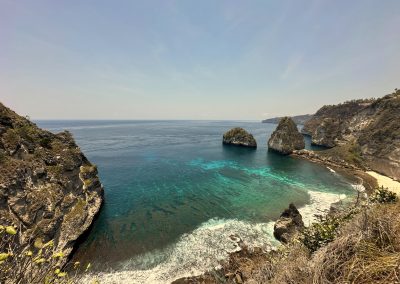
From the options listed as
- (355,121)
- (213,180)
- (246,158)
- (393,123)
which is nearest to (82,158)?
(213,180)

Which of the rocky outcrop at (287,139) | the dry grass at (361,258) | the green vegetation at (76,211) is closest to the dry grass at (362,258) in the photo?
the dry grass at (361,258)

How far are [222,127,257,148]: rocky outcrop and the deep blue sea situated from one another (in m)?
28.5

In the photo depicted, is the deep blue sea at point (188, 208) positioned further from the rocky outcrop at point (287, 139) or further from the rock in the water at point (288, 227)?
the rocky outcrop at point (287, 139)

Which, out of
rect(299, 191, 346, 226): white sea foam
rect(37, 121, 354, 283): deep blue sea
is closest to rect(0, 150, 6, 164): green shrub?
rect(37, 121, 354, 283): deep blue sea

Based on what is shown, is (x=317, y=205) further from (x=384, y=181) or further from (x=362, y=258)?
(x=362, y=258)

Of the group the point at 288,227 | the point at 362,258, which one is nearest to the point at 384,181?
the point at 288,227

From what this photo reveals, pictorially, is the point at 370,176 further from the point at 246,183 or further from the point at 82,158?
the point at 82,158

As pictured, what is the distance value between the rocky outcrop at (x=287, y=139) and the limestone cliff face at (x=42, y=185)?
6541cm

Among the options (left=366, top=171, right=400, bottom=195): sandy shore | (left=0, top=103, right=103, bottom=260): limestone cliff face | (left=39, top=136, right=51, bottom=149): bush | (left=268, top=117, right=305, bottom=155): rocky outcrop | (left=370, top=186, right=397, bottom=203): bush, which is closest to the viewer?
(left=370, top=186, right=397, bottom=203): bush

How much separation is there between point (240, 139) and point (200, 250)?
73950 mm

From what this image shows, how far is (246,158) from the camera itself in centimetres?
6888

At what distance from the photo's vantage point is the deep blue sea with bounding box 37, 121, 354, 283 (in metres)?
21.0

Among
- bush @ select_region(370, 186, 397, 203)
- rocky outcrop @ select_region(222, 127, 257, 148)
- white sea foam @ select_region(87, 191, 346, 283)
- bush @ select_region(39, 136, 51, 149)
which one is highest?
bush @ select_region(39, 136, 51, 149)

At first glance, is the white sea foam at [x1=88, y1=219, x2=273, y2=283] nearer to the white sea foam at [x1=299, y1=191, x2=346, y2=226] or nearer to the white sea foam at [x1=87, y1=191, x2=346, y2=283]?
the white sea foam at [x1=87, y1=191, x2=346, y2=283]
